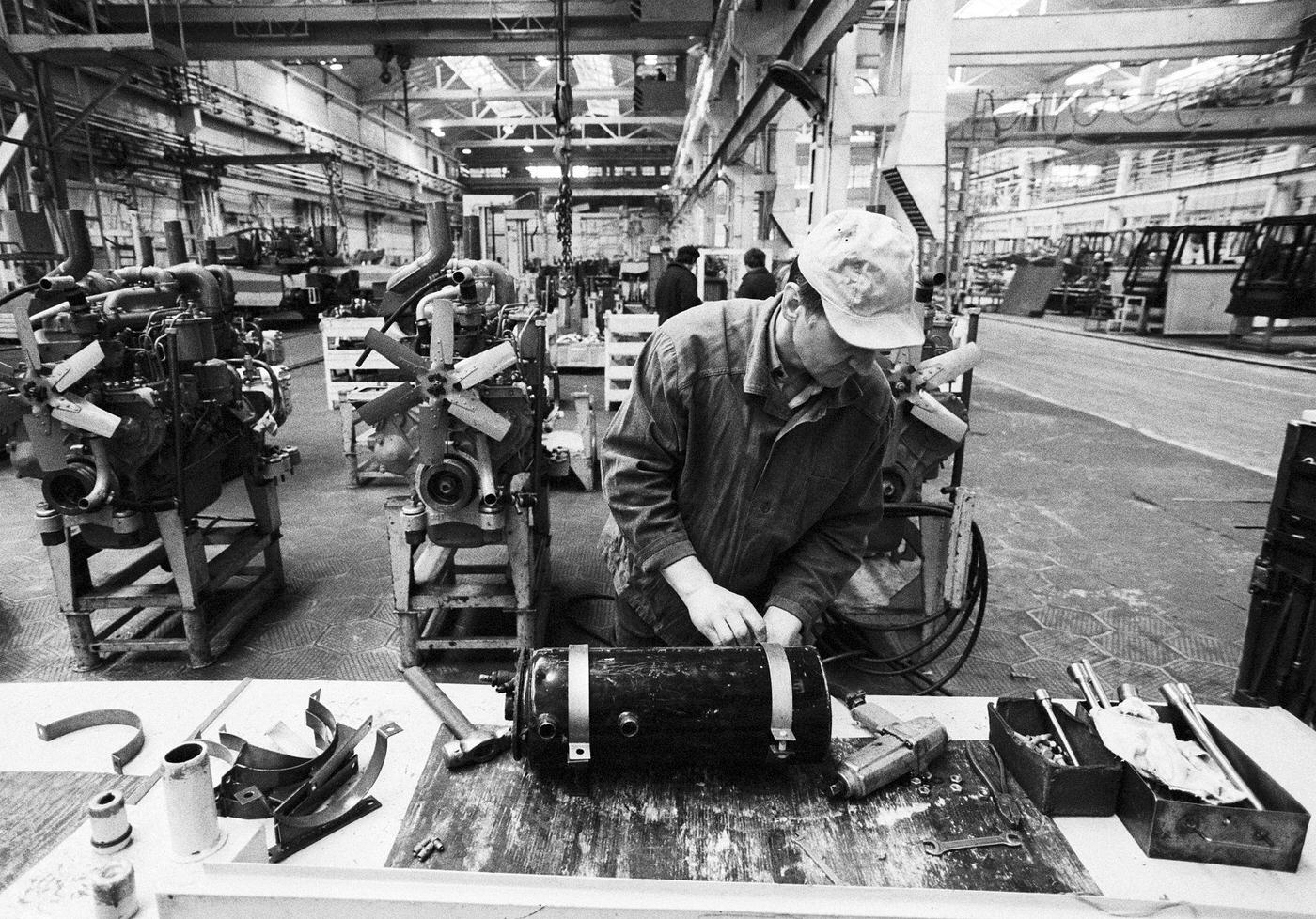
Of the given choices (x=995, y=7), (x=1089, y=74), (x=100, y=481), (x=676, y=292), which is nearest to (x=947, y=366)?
(x=100, y=481)

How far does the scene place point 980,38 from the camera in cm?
811

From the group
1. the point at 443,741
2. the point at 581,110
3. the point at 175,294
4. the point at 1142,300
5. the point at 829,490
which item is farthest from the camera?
the point at 581,110

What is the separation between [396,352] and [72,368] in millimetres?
953

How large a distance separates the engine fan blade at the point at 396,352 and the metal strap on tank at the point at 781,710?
5.37ft

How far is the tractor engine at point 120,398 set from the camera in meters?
2.29

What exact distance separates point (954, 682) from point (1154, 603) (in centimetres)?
129

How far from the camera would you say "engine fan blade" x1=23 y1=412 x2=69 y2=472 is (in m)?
2.32

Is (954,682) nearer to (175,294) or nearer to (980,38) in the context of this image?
(175,294)

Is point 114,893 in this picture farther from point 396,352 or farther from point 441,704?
point 396,352

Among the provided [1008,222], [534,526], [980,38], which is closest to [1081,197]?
[1008,222]

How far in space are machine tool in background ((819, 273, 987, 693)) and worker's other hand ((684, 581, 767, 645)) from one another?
3.66 ft

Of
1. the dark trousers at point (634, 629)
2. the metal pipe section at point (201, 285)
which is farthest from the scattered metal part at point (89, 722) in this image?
the metal pipe section at point (201, 285)

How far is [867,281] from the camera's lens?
1148 millimetres

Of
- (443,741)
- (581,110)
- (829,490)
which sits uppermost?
(581,110)
